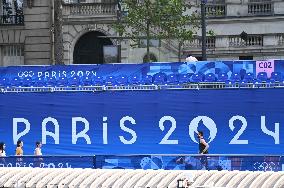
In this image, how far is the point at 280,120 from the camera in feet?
89.7

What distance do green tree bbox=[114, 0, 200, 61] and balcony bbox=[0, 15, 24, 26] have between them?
20.8 feet

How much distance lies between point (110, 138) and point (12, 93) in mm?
4041

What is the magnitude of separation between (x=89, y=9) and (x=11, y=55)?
16.7 feet

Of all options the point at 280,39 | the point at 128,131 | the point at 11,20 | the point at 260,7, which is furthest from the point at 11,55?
the point at 128,131

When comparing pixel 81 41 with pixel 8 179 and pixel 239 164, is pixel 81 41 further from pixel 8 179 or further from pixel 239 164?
pixel 8 179

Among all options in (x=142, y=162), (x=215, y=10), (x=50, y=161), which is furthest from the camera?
(x=215, y=10)

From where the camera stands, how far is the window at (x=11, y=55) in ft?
149

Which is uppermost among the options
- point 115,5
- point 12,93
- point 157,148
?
point 115,5

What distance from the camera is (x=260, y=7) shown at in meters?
45.7

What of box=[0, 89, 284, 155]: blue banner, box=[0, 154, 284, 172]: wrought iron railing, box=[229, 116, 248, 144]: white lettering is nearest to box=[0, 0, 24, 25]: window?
box=[0, 89, 284, 155]: blue banner

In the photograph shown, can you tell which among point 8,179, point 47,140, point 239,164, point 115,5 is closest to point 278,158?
point 239,164

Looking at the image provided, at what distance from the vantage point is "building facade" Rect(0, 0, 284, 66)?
44.2 m

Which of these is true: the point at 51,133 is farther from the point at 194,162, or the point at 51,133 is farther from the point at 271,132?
the point at 194,162

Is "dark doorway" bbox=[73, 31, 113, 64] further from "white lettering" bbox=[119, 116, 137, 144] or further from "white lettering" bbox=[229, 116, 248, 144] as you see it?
"white lettering" bbox=[229, 116, 248, 144]
